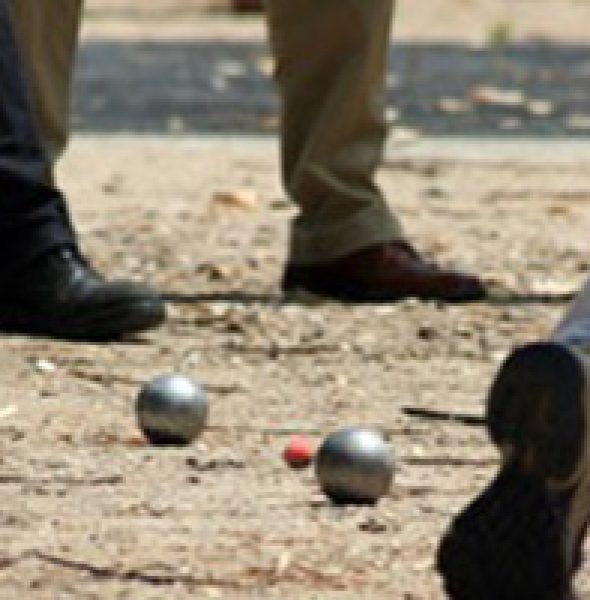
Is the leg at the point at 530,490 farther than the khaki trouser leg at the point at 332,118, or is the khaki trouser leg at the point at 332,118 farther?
the khaki trouser leg at the point at 332,118

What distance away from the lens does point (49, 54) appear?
21.1 feet

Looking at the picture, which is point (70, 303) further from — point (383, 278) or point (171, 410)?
point (171, 410)

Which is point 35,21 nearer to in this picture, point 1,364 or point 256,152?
point 1,364

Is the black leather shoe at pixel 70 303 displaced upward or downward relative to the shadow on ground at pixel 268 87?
upward

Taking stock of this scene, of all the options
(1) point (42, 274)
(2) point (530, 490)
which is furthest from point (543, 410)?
(1) point (42, 274)

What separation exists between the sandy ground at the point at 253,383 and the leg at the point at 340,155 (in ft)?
0.28

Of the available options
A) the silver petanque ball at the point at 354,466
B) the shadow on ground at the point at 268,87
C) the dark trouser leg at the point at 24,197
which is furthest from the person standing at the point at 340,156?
the shadow on ground at the point at 268,87

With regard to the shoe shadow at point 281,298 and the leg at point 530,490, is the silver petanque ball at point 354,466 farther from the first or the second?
the shoe shadow at point 281,298

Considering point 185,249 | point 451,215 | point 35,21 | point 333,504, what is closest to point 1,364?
point 35,21

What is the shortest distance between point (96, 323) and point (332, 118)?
0.99 meters

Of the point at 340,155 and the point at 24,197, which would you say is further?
the point at 340,155

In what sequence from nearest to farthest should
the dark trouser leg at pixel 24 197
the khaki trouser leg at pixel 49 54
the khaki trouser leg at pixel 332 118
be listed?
the dark trouser leg at pixel 24 197, the khaki trouser leg at pixel 49 54, the khaki trouser leg at pixel 332 118

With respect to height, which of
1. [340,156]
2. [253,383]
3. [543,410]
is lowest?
[340,156]

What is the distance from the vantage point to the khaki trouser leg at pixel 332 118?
6.64 m
